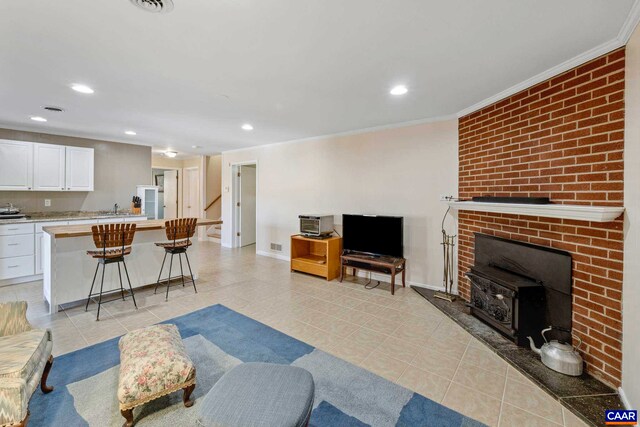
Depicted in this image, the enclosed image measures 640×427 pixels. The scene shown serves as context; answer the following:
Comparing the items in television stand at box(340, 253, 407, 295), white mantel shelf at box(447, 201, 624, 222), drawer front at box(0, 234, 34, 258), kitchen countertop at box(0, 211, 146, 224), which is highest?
white mantel shelf at box(447, 201, 624, 222)

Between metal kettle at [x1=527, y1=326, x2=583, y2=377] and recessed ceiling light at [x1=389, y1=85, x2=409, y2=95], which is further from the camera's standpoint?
recessed ceiling light at [x1=389, y1=85, x2=409, y2=95]

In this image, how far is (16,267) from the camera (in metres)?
4.20

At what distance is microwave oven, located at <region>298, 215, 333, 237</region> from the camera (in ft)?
15.3

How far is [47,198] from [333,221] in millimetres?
5096

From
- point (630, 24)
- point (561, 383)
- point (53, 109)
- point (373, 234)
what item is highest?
point (53, 109)

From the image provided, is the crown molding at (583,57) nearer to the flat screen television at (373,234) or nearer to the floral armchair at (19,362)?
the flat screen television at (373,234)

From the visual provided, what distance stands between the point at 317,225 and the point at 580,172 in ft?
10.6

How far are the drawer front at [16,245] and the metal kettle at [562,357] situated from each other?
6.51 m

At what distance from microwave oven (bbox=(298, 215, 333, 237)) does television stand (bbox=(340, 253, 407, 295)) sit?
1.83 feet

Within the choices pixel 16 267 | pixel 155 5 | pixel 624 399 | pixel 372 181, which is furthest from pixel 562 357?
pixel 16 267

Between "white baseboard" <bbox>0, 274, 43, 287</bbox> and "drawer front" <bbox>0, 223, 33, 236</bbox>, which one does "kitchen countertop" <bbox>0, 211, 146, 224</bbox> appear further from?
"white baseboard" <bbox>0, 274, 43, 287</bbox>

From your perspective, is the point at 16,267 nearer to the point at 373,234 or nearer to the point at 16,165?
the point at 16,165

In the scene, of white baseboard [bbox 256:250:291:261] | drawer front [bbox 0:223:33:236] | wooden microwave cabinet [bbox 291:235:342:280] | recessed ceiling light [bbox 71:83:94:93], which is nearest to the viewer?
recessed ceiling light [bbox 71:83:94:93]

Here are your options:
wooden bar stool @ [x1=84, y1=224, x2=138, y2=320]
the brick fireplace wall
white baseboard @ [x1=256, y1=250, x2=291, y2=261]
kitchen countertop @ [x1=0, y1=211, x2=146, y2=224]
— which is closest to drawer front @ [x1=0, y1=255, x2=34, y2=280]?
kitchen countertop @ [x1=0, y1=211, x2=146, y2=224]
